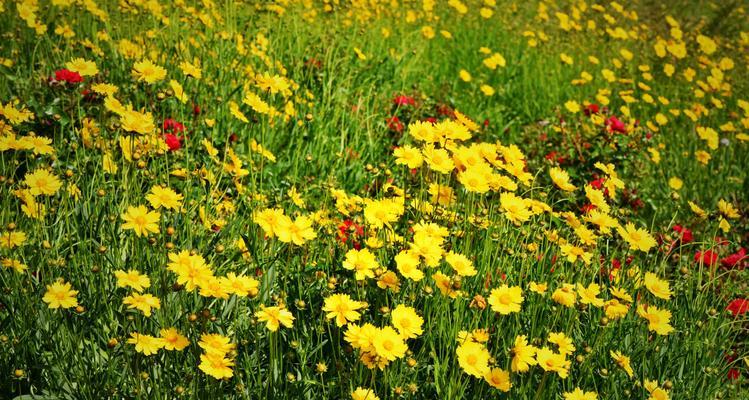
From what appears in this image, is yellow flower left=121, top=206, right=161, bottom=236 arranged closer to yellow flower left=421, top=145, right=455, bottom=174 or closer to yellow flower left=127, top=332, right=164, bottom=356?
yellow flower left=127, top=332, right=164, bottom=356

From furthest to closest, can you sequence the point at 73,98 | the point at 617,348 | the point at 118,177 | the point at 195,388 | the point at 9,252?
the point at 73,98 < the point at 118,177 < the point at 617,348 < the point at 9,252 < the point at 195,388

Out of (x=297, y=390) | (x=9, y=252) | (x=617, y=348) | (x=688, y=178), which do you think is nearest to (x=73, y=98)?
(x=9, y=252)

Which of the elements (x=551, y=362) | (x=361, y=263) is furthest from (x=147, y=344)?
(x=551, y=362)

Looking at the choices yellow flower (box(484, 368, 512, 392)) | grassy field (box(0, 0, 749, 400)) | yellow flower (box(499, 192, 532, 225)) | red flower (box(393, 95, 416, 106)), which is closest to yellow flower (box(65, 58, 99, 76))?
grassy field (box(0, 0, 749, 400))

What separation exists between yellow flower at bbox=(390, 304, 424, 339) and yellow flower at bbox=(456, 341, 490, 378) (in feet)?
0.34

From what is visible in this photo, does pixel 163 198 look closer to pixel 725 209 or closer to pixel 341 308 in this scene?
pixel 341 308

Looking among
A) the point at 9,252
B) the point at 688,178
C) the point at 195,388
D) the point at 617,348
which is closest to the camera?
the point at 195,388

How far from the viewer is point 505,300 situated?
56.7 inches

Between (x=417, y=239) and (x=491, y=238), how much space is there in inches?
15.3

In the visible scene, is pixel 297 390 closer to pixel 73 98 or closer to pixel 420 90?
pixel 73 98

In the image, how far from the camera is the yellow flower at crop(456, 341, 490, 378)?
130 cm

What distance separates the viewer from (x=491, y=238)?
179 cm

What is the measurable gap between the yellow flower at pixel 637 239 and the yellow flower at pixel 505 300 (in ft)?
1.52

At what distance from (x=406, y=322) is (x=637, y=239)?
0.83 m
